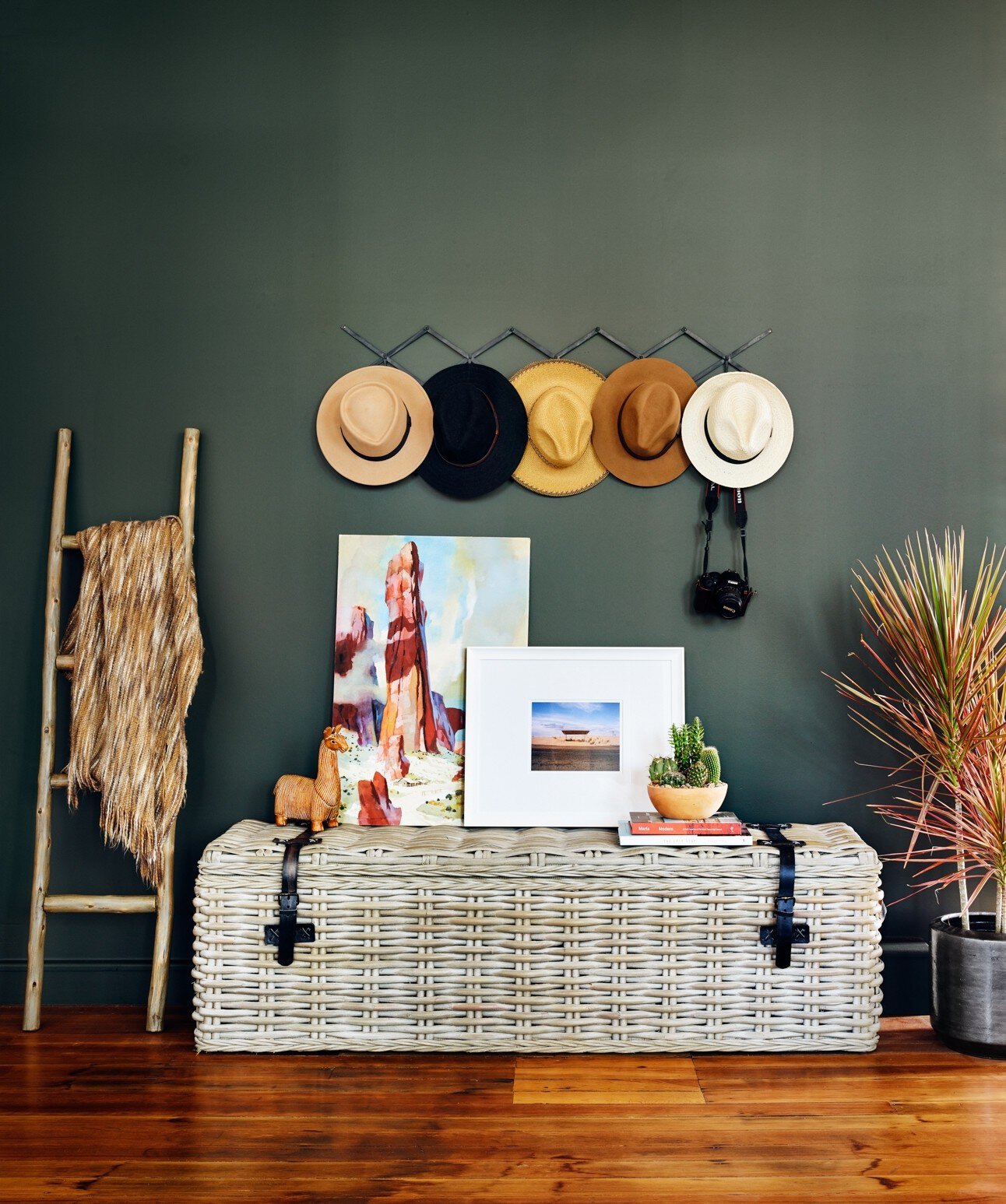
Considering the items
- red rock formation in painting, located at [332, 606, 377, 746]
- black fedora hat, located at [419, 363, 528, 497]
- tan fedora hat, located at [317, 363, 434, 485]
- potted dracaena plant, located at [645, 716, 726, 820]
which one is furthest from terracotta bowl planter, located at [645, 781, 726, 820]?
tan fedora hat, located at [317, 363, 434, 485]

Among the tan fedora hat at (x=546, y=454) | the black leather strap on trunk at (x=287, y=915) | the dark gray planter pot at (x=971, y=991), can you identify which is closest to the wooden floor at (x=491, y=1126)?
the dark gray planter pot at (x=971, y=991)

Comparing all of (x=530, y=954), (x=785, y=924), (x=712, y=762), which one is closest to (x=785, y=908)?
(x=785, y=924)

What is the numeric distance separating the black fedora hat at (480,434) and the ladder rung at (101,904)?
1.34 metres

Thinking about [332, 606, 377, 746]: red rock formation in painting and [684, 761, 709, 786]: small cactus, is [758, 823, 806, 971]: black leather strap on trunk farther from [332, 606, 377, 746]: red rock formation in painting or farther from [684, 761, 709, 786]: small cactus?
[332, 606, 377, 746]: red rock formation in painting

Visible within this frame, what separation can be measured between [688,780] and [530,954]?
563 millimetres

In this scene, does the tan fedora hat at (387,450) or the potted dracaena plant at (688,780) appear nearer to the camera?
the potted dracaena plant at (688,780)

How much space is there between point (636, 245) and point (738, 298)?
33 centimetres

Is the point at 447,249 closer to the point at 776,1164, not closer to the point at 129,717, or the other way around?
the point at 129,717

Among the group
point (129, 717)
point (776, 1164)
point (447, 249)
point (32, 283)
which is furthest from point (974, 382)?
point (32, 283)

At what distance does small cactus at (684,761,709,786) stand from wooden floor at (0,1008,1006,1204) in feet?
2.08

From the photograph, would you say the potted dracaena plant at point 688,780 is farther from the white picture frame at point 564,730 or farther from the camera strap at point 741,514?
the camera strap at point 741,514

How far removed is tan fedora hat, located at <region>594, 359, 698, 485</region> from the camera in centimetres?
251

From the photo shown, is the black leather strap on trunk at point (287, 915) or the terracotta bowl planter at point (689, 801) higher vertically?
the terracotta bowl planter at point (689, 801)

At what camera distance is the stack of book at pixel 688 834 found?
219 centimetres
